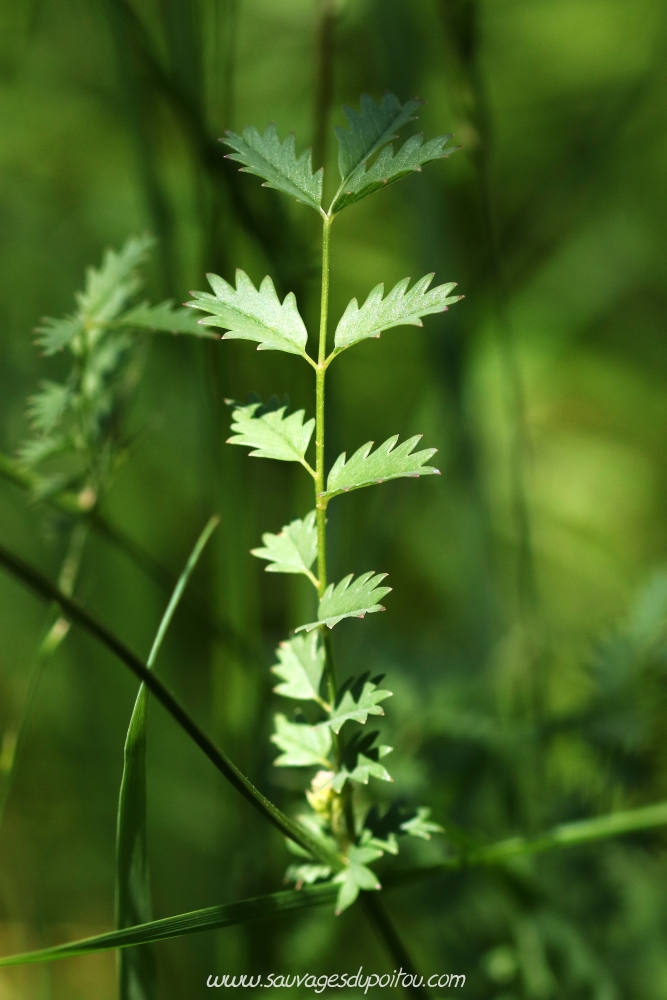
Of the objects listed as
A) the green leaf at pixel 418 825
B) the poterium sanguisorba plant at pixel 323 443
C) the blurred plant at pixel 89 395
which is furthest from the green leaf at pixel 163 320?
the green leaf at pixel 418 825

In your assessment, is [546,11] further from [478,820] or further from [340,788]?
[340,788]

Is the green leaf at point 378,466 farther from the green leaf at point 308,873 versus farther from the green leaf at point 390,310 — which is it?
the green leaf at point 308,873

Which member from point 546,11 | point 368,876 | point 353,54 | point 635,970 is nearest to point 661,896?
point 635,970

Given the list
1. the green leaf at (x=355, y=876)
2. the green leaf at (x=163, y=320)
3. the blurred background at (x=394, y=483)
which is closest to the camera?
the green leaf at (x=355, y=876)

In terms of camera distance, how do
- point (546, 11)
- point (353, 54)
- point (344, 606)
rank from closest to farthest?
point (344, 606) → point (353, 54) → point (546, 11)

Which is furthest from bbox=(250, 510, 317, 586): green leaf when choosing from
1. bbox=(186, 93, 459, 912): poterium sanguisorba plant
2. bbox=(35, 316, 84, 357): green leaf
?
bbox=(35, 316, 84, 357): green leaf

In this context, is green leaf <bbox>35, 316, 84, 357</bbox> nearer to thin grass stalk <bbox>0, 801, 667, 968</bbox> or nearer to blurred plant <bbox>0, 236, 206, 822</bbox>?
blurred plant <bbox>0, 236, 206, 822</bbox>
